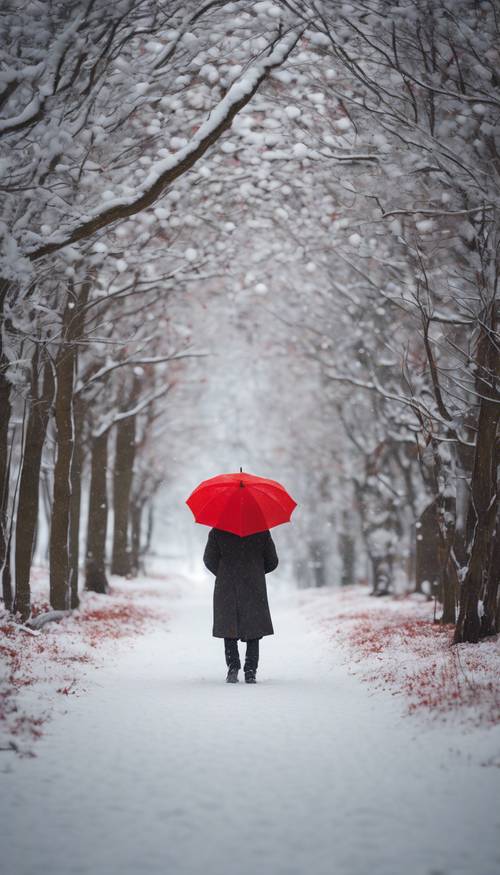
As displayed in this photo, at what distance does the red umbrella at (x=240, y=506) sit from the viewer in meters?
8.54

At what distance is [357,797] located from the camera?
180 inches

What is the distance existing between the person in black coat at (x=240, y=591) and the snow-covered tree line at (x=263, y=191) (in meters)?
3.04

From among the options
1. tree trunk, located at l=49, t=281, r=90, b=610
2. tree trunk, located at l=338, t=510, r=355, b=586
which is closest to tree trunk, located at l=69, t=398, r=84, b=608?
tree trunk, located at l=49, t=281, r=90, b=610

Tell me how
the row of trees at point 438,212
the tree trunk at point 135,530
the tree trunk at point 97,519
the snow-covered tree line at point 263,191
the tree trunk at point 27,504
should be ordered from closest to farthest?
the snow-covered tree line at point 263,191 → the row of trees at point 438,212 → the tree trunk at point 27,504 → the tree trunk at point 97,519 → the tree trunk at point 135,530

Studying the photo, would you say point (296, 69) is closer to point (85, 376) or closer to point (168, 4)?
point (168, 4)

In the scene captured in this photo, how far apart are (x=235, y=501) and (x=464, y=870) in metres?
5.41

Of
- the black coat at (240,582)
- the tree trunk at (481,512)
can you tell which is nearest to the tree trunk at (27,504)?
the black coat at (240,582)

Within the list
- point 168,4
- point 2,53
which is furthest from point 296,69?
point 2,53

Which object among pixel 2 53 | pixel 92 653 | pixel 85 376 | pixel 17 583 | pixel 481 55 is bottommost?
pixel 92 653

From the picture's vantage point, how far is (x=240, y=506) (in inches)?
339

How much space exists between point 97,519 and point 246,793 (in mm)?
16611

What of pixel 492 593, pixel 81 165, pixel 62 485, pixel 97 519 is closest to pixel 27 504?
pixel 62 485

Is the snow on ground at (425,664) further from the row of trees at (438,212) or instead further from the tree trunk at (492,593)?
the row of trees at (438,212)

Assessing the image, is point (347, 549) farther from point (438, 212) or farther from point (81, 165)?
point (81, 165)
